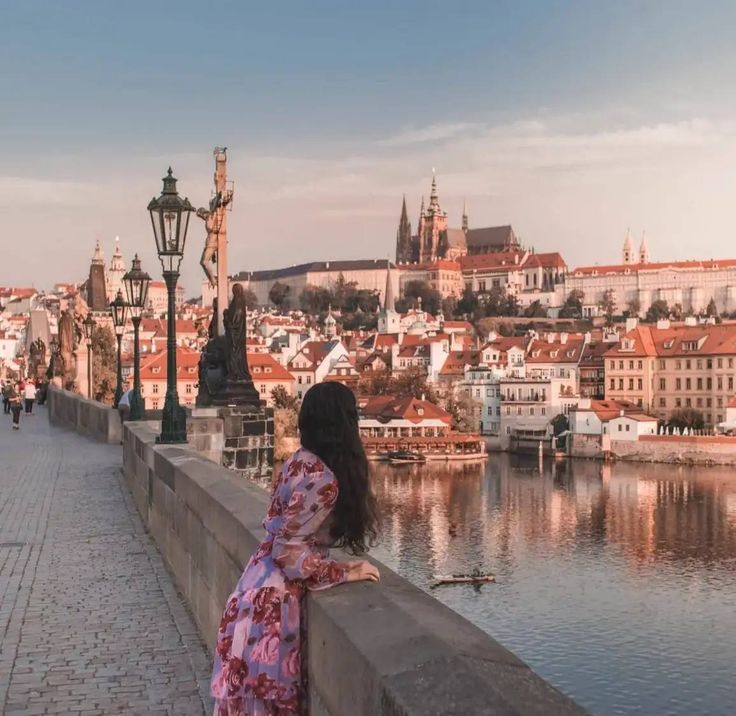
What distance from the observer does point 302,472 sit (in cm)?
322

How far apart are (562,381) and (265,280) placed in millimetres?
110896

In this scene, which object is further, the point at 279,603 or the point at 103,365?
the point at 103,365

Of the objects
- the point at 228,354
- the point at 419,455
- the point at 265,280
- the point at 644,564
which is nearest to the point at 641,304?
the point at 265,280

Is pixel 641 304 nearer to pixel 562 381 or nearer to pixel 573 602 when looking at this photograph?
pixel 562 381

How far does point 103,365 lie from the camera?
41.8 m

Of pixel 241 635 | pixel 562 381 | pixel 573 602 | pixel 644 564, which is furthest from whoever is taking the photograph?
pixel 562 381

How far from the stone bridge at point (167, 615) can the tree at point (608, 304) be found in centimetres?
15014

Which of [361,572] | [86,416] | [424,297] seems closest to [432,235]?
[424,297]

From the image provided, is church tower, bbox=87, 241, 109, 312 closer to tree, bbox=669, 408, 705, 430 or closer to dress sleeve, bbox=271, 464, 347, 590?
dress sleeve, bbox=271, 464, 347, 590

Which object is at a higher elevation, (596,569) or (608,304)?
(608,304)

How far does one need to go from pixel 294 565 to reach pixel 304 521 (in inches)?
5.1

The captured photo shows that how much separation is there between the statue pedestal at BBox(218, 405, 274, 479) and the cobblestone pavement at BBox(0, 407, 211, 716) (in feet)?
9.46

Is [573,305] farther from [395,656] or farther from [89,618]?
[395,656]

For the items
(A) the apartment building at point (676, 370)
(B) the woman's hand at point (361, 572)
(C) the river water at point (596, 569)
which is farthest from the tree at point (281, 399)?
(B) the woman's hand at point (361, 572)
